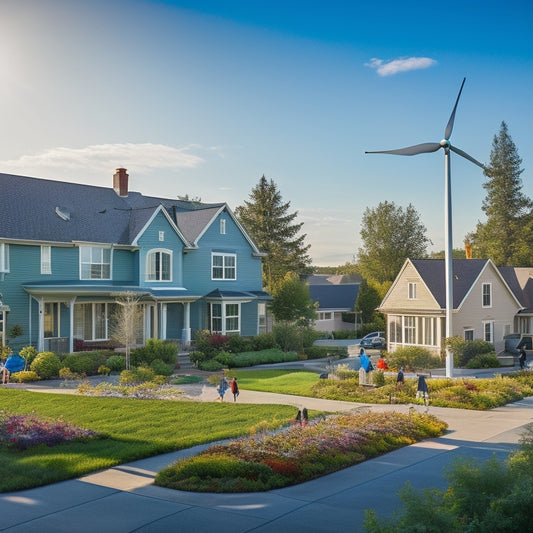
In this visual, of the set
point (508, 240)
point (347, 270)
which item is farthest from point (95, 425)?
point (347, 270)

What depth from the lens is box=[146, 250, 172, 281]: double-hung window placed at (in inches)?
1518

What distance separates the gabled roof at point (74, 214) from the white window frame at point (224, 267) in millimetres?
2201

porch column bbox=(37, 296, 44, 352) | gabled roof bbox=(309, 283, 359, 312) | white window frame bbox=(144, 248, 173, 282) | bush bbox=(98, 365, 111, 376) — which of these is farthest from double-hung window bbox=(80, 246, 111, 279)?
gabled roof bbox=(309, 283, 359, 312)

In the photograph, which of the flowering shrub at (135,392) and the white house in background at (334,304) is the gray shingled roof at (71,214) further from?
the white house in background at (334,304)

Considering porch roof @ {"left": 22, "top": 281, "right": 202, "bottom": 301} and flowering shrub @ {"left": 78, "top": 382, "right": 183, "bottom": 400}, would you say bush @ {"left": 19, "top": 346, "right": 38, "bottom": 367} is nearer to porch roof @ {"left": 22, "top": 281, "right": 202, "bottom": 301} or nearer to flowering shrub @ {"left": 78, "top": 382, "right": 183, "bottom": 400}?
porch roof @ {"left": 22, "top": 281, "right": 202, "bottom": 301}

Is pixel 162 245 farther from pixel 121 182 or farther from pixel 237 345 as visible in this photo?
pixel 237 345

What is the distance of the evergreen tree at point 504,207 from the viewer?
73531 mm

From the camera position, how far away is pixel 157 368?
98.2ft

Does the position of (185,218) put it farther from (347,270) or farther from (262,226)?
(347,270)

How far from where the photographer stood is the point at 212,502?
36.7 feet

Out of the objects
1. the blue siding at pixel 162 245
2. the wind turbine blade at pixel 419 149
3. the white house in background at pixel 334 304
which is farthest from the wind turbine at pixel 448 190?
the white house in background at pixel 334 304

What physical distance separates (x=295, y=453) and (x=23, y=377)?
17.7 metres

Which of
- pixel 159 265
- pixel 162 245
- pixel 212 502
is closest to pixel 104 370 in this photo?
pixel 159 265

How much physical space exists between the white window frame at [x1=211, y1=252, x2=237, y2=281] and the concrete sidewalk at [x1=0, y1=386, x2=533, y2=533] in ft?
91.4
